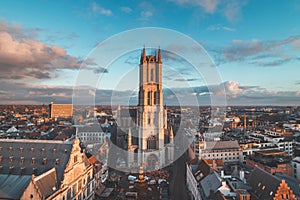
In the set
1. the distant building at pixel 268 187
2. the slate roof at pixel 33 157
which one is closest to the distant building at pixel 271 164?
the distant building at pixel 268 187

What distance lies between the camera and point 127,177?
56281 mm

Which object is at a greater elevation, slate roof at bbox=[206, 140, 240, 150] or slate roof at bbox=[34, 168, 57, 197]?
slate roof at bbox=[34, 168, 57, 197]

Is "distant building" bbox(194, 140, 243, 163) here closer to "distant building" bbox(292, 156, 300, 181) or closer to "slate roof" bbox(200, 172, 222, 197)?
"distant building" bbox(292, 156, 300, 181)

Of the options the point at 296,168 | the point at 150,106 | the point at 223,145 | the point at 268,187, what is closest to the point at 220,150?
the point at 223,145

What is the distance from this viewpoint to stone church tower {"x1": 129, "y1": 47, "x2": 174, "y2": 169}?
66.6 meters

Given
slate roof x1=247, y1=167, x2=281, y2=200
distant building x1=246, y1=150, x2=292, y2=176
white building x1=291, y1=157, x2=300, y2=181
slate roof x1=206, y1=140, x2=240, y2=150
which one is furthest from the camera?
slate roof x1=206, y1=140, x2=240, y2=150

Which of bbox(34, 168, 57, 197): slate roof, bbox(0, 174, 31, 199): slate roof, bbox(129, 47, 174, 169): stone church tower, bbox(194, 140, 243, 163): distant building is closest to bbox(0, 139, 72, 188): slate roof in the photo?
bbox(34, 168, 57, 197): slate roof

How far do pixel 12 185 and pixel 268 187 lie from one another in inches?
1392

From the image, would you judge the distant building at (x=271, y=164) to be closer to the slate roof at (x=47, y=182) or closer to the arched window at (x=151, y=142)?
the arched window at (x=151, y=142)

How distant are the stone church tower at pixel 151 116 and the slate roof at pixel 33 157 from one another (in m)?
34.2

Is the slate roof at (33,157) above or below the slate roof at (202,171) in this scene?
above

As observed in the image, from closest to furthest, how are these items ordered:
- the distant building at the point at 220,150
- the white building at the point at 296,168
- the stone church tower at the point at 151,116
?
the white building at the point at 296,168, the stone church tower at the point at 151,116, the distant building at the point at 220,150

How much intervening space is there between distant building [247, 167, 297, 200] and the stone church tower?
35.4 meters

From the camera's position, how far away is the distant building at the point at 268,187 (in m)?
27.1
